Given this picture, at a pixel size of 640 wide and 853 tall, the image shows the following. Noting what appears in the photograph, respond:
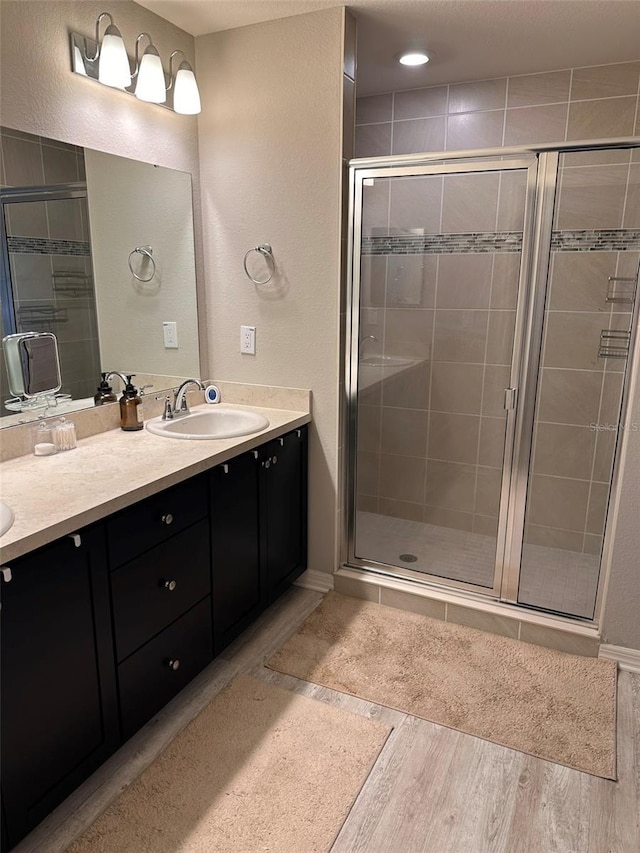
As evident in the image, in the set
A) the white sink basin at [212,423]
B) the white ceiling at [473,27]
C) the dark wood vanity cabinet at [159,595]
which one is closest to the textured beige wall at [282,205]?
the white ceiling at [473,27]

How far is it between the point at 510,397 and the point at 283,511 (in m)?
1.07

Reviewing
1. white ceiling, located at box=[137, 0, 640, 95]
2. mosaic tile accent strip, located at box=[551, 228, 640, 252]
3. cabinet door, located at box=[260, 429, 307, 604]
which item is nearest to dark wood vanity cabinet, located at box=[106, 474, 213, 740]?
cabinet door, located at box=[260, 429, 307, 604]

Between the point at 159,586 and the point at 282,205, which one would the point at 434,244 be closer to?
the point at 282,205

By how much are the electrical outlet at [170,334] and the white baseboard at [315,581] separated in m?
1.23

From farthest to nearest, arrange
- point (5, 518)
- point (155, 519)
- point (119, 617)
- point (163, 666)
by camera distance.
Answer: point (163, 666) < point (155, 519) < point (119, 617) < point (5, 518)

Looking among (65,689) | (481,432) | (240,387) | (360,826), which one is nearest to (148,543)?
(65,689)

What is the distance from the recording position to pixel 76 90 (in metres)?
2.06

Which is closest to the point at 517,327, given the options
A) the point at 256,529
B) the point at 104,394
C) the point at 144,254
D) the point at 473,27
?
the point at 473,27

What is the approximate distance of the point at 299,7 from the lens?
227 cm

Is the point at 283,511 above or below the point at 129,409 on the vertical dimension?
below

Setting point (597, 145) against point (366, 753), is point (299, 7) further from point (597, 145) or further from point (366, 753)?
point (366, 753)

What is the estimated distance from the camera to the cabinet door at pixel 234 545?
2.11 metres

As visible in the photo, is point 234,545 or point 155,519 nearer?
point 155,519

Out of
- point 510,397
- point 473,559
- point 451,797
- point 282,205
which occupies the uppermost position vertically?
point 282,205
